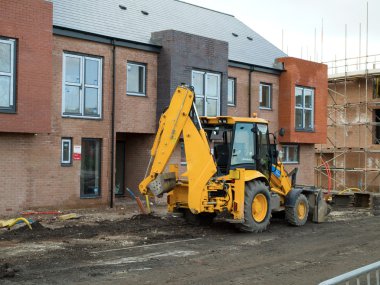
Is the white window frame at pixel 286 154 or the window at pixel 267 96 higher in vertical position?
the window at pixel 267 96

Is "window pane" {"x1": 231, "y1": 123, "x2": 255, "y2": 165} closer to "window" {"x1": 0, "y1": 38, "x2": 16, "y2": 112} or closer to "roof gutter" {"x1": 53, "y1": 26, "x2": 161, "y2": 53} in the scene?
"window" {"x1": 0, "y1": 38, "x2": 16, "y2": 112}

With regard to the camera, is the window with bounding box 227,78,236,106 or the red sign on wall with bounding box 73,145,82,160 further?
the window with bounding box 227,78,236,106

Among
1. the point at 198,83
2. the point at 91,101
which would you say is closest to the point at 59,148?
the point at 91,101

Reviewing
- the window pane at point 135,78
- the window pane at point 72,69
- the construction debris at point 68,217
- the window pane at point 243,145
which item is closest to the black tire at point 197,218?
the window pane at point 243,145

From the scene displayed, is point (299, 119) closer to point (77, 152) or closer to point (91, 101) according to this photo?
point (91, 101)

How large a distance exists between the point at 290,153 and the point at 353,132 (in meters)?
8.71

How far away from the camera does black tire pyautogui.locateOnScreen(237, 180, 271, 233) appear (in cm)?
1274

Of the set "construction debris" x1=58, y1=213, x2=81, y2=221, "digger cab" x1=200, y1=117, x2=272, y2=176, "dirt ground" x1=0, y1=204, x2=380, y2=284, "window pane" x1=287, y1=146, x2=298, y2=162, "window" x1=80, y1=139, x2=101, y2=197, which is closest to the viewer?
"dirt ground" x1=0, y1=204, x2=380, y2=284

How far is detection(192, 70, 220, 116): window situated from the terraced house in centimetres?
4

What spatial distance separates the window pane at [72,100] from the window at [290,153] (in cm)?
1129

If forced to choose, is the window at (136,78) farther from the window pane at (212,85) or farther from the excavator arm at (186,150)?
the excavator arm at (186,150)

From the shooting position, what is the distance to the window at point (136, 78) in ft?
63.0

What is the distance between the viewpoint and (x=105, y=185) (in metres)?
18.2

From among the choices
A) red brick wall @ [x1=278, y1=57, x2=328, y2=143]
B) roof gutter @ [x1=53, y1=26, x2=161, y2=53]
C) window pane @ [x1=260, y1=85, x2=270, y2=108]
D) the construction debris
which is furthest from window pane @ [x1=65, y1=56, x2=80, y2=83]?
red brick wall @ [x1=278, y1=57, x2=328, y2=143]
